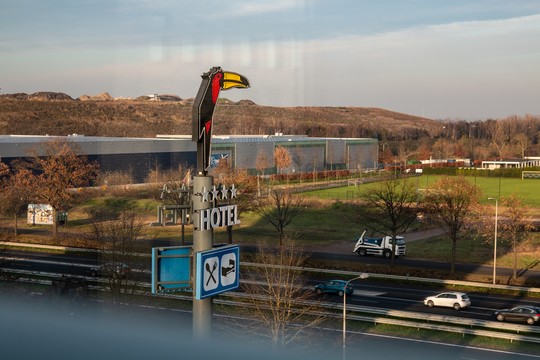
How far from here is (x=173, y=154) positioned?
21.2m

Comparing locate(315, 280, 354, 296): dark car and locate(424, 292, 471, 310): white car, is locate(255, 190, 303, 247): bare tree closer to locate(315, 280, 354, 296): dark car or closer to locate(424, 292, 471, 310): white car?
locate(315, 280, 354, 296): dark car

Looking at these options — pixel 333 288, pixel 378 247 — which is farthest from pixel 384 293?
pixel 378 247

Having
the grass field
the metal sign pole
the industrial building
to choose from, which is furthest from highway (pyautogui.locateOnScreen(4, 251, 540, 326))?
the grass field

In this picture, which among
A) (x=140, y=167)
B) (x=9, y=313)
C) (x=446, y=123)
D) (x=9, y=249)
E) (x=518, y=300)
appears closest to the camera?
(x=9, y=313)

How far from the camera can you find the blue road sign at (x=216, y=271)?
3037 millimetres

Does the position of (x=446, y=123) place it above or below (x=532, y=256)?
above

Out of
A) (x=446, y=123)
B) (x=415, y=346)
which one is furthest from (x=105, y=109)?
(x=446, y=123)

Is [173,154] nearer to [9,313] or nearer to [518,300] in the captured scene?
[518,300]

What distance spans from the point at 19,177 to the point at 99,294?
8.78 meters

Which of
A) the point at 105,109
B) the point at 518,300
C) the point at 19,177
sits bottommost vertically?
the point at 518,300

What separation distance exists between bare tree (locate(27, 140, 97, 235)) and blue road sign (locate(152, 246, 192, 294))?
42.7 ft

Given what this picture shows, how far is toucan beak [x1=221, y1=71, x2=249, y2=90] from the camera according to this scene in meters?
3.35

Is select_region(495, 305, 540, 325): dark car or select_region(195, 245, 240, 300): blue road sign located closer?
select_region(195, 245, 240, 300): blue road sign

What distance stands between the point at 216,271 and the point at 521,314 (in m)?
7.48
